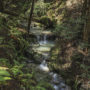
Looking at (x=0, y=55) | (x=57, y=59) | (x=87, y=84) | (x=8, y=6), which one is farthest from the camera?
(x=8, y=6)

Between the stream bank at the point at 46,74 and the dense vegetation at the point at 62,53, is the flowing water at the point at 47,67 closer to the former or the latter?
the stream bank at the point at 46,74

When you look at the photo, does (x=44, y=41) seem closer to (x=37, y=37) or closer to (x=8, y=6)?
(x=37, y=37)

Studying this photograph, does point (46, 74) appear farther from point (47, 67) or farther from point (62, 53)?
point (62, 53)

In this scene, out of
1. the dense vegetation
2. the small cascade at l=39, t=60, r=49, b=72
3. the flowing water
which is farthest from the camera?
the small cascade at l=39, t=60, r=49, b=72

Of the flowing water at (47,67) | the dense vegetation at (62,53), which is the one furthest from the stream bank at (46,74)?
the dense vegetation at (62,53)

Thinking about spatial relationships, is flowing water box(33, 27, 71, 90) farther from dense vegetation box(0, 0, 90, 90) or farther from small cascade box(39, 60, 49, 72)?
dense vegetation box(0, 0, 90, 90)

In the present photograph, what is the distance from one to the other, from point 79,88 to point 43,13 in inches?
459

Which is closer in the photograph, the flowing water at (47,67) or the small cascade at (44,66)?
the flowing water at (47,67)

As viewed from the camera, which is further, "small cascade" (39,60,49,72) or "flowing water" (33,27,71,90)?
"small cascade" (39,60,49,72)

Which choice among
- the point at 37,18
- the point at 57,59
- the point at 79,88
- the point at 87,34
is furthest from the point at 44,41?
the point at 79,88

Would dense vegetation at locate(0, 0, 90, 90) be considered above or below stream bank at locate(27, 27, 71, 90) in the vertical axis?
above

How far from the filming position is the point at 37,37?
1262cm

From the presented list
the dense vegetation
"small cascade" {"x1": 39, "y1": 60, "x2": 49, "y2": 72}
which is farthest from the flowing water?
the dense vegetation

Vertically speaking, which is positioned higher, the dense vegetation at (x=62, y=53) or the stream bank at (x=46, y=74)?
the dense vegetation at (x=62, y=53)
